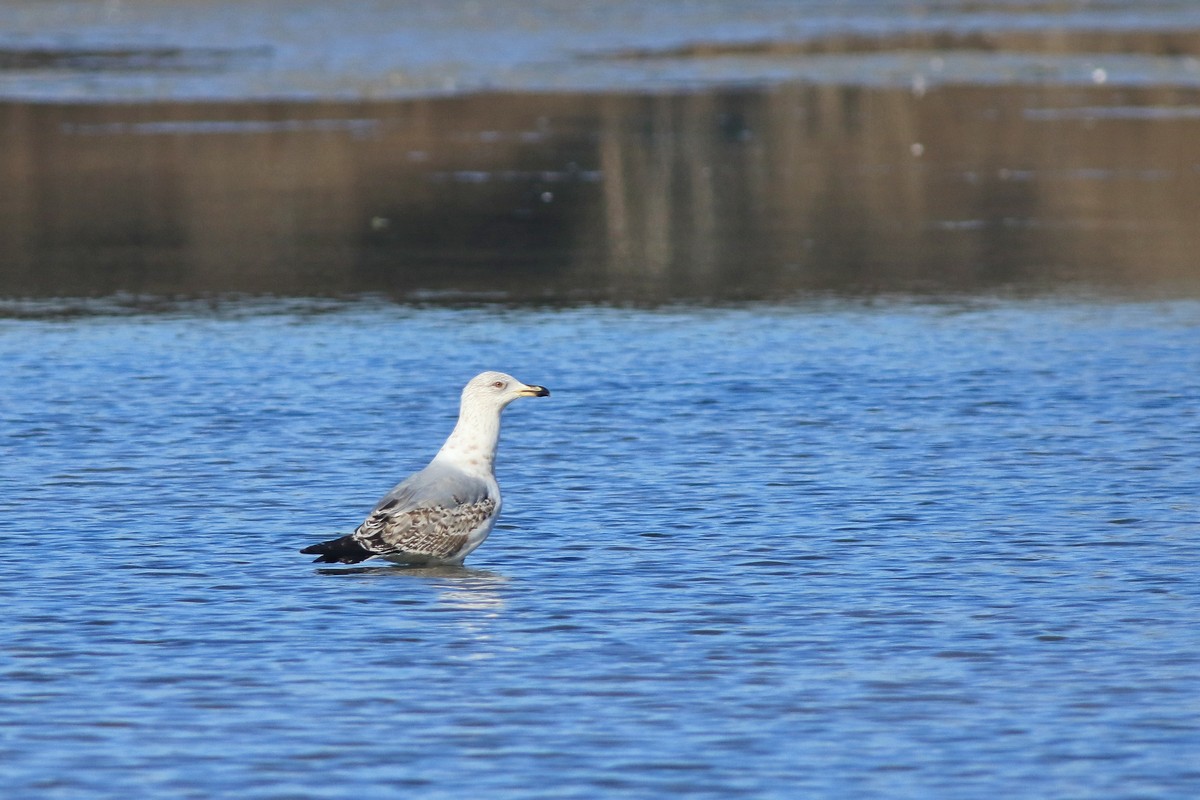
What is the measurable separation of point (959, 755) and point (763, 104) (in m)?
31.7

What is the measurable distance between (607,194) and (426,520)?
704 inches

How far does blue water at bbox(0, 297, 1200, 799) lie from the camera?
8102mm

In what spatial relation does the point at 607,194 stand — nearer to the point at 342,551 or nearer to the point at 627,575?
the point at 627,575

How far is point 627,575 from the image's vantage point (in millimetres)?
10789

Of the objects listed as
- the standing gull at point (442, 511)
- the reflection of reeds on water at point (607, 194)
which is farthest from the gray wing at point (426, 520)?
the reflection of reeds on water at point (607, 194)

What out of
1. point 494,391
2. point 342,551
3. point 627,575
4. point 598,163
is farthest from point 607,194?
point 342,551

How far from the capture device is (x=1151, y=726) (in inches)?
329

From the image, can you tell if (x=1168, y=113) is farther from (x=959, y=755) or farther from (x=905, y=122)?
(x=959, y=755)

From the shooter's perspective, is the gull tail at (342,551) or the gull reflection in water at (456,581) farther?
the gull tail at (342,551)

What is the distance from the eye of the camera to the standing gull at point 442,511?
10.8 metres

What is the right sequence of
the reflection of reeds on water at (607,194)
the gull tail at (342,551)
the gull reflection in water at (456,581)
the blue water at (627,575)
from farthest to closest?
1. the reflection of reeds on water at (607,194)
2. the gull tail at (342,551)
3. the gull reflection in water at (456,581)
4. the blue water at (627,575)

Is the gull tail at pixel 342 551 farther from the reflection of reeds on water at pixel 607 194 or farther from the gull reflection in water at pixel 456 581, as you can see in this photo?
the reflection of reeds on water at pixel 607 194

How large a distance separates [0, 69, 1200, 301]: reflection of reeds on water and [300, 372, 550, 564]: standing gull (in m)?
9.74

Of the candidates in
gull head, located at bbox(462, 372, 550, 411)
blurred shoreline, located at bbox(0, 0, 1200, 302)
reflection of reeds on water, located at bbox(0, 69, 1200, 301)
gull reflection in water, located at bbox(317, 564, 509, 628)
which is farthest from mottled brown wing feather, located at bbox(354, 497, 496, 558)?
reflection of reeds on water, located at bbox(0, 69, 1200, 301)
